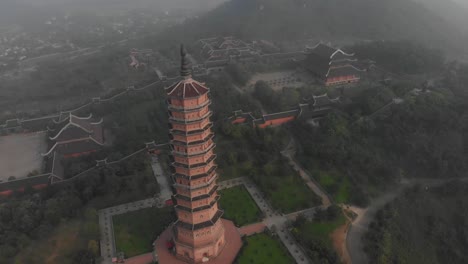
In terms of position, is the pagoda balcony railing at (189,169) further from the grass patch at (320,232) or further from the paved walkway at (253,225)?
the grass patch at (320,232)

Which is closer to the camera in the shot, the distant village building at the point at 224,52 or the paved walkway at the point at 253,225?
the paved walkway at the point at 253,225

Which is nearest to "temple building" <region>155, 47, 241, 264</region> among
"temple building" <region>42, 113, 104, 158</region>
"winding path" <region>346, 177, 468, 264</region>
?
"winding path" <region>346, 177, 468, 264</region>

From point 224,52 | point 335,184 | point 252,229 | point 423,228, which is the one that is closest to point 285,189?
point 335,184

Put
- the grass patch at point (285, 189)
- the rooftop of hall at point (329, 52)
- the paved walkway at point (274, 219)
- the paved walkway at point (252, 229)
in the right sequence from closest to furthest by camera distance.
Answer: the paved walkway at point (274, 219) → the paved walkway at point (252, 229) → the grass patch at point (285, 189) → the rooftop of hall at point (329, 52)

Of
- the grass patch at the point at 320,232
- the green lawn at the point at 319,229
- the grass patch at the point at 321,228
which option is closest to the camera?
the grass patch at the point at 320,232

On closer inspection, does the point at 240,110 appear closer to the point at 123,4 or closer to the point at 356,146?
the point at 356,146

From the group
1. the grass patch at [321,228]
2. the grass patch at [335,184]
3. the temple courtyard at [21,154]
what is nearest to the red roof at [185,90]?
the grass patch at [321,228]

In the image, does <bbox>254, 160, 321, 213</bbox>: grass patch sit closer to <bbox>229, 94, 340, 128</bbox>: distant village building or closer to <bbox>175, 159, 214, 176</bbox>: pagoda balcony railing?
<bbox>229, 94, 340, 128</bbox>: distant village building
